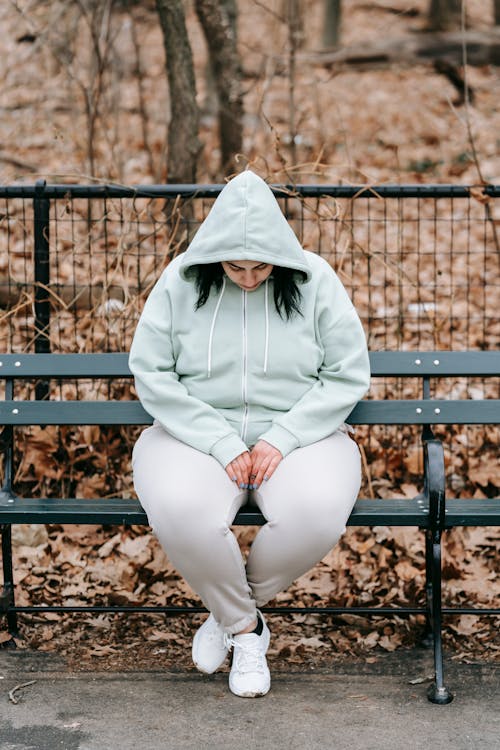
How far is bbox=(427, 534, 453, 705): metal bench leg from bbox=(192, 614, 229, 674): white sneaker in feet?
2.31

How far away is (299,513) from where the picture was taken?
131 inches

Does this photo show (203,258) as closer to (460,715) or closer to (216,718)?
(216,718)

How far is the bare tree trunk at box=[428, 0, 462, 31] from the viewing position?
1603 centimetres

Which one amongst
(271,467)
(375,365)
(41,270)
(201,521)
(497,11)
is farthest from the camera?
(497,11)

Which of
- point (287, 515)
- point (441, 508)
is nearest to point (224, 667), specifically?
point (287, 515)

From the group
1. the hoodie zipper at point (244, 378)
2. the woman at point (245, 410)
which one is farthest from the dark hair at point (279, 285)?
the hoodie zipper at point (244, 378)

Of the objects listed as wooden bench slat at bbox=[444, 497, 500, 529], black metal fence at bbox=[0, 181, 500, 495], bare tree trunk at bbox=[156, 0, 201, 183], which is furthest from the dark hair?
bare tree trunk at bbox=[156, 0, 201, 183]

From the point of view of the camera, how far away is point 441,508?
3447 millimetres

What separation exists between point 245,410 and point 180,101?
3062 mm

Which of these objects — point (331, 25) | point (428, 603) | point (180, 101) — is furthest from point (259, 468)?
point (331, 25)

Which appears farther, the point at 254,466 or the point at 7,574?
the point at 7,574

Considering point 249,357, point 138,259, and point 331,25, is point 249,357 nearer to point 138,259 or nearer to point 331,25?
point 138,259

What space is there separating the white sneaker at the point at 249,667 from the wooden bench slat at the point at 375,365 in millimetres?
1131

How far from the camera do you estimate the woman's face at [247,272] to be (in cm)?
347
